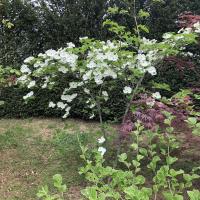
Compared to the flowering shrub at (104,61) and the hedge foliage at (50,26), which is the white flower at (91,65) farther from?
the hedge foliage at (50,26)

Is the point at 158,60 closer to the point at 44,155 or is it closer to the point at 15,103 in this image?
the point at 44,155

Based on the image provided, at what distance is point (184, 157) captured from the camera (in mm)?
5738

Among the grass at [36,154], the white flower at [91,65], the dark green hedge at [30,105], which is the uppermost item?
the white flower at [91,65]

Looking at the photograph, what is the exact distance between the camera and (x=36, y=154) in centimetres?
609

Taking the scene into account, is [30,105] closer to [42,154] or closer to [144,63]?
[42,154]

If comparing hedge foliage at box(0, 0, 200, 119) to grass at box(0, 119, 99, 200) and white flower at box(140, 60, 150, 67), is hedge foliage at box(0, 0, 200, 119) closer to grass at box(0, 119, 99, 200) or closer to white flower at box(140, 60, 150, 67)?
grass at box(0, 119, 99, 200)

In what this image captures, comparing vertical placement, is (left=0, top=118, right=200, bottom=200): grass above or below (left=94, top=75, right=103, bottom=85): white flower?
below

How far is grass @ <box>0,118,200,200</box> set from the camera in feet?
16.5

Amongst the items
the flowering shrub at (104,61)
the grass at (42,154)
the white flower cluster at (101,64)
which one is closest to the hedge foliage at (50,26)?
the grass at (42,154)

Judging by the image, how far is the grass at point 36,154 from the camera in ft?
16.6

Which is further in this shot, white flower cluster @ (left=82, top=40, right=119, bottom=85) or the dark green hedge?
the dark green hedge

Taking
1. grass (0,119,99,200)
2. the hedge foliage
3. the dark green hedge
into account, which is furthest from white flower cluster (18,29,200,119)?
the hedge foliage

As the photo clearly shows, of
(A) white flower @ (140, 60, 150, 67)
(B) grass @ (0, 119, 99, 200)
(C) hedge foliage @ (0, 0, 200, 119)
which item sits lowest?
(B) grass @ (0, 119, 99, 200)

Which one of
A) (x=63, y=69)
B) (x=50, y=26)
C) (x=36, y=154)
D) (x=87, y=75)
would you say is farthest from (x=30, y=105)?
(x=87, y=75)
